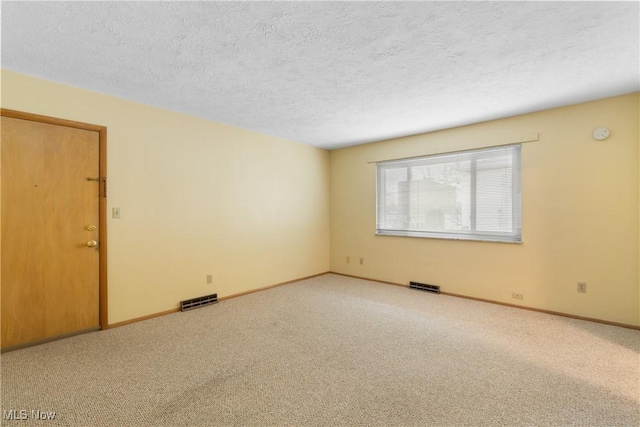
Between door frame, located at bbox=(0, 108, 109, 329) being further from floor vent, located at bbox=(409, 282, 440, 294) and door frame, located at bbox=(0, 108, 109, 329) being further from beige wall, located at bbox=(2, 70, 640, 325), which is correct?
floor vent, located at bbox=(409, 282, 440, 294)

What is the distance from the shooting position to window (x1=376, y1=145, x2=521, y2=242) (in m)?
3.73

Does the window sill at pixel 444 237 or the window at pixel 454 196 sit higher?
the window at pixel 454 196

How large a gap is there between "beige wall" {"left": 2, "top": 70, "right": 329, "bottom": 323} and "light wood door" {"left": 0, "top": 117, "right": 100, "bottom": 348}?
17 cm

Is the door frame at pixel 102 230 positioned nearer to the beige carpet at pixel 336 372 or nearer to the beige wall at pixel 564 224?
the beige carpet at pixel 336 372

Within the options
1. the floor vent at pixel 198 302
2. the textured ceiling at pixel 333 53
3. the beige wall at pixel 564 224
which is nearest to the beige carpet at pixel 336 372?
the floor vent at pixel 198 302

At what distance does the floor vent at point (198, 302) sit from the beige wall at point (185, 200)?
82 mm

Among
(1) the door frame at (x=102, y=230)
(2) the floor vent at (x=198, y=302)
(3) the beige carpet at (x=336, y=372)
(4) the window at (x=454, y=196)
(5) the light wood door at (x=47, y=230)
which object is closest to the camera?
(3) the beige carpet at (x=336, y=372)

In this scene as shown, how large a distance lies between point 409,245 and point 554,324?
78.2 inches

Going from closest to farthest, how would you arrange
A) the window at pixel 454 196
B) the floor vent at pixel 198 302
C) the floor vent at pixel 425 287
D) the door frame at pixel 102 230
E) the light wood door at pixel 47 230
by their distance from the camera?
the light wood door at pixel 47 230 → the door frame at pixel 102 230 → the floor vent at pixel 198 302 → the window at pixel 454 196 → the floor vent at pixel 425 287

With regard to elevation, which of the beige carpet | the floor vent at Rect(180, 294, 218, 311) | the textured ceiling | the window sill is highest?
the textured ceiling

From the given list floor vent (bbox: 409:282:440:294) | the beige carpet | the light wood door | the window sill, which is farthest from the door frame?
floor vent (bbox: 409:282:440:294)

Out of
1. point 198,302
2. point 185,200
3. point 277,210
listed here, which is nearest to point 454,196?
point 277,210

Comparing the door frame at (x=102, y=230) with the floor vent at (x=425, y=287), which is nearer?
the door frame at (x=102, y=230)

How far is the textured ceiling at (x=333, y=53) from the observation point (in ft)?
5.75
